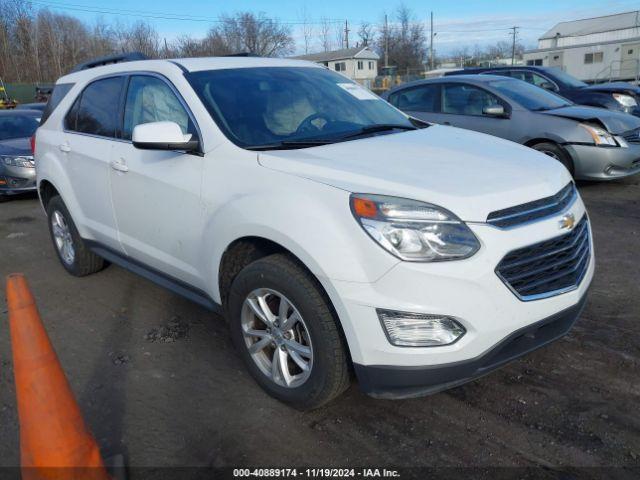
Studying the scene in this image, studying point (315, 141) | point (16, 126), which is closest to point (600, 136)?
point (315, 141)

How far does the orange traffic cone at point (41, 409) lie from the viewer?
86.4 inches

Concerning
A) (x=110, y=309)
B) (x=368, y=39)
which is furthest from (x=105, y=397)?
(x=368, y=39)

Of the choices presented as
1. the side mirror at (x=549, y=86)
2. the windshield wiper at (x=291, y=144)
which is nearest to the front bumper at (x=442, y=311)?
the windshield wiper at (x=291, y=144)

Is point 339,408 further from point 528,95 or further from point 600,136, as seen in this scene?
point 528,95

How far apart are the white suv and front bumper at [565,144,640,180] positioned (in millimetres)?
4076

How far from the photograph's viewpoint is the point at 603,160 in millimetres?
7098

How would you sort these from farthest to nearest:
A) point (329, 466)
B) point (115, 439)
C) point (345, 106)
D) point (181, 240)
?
point (345, 106) → point (181, 240) → point (115, 439) → point (329, 466)

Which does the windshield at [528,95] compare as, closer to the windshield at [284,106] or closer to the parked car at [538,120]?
the parked car at [538,120]

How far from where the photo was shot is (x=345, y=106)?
149 inches

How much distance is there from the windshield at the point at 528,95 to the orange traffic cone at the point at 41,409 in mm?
7039

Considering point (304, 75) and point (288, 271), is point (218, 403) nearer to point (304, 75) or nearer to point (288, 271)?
point (288, 271)

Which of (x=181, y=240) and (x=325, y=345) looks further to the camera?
(x=181, y=240)

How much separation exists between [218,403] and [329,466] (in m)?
0.82

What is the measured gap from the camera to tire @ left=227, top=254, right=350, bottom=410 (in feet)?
8.41
